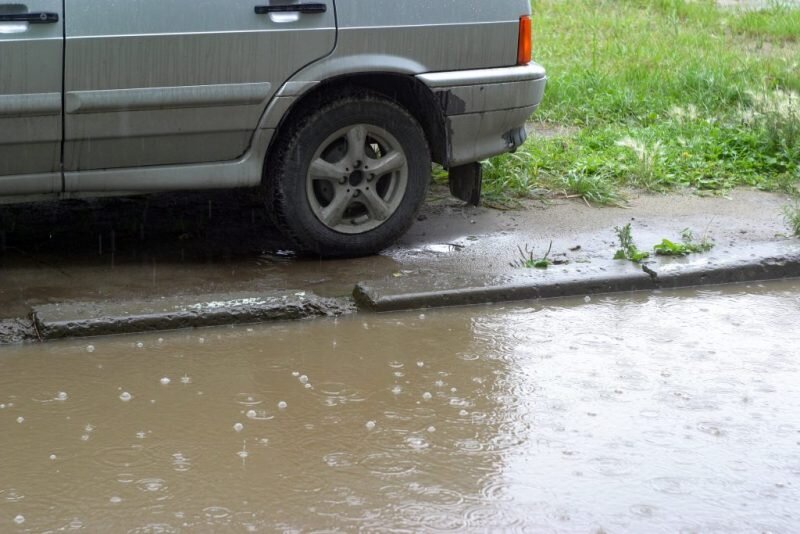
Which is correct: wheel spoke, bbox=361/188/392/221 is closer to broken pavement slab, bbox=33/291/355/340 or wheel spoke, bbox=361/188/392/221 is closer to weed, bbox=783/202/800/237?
→ broken pavement slab, bbox=33/291/355/340

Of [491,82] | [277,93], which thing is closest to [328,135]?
[277,93]

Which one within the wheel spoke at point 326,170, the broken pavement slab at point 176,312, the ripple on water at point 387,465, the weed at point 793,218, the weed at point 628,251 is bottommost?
the ripple on water at point 387,465

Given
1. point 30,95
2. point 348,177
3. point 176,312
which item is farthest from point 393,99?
point 30,95

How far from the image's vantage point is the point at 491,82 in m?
6.12

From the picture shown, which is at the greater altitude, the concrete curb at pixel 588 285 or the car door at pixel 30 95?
the car door at pixel 30 95

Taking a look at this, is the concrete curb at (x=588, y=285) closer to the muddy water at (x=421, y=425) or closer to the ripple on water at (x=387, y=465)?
the muddy water at (x=421, y=425)

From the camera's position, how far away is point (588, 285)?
577cm

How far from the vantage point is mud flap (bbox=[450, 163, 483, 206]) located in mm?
6656

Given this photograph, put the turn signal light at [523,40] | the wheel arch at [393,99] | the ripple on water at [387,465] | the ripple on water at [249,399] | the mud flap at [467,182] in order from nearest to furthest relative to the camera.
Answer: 1. the ripple on water at [387,465]
2. the ripple on water at [249,399]
3. the wheel arch at [393,99]
4. the turn signal light at [523,40]
5. the mud flap at [467,182]

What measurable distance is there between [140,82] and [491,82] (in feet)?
5.92

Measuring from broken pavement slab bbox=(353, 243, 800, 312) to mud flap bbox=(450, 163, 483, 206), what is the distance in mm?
959

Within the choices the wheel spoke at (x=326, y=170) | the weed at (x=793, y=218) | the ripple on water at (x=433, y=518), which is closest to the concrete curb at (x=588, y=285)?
the weed at (x=793, y=218)

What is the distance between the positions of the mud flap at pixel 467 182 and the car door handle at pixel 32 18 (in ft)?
8.12

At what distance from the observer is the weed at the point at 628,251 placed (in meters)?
6.00
